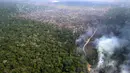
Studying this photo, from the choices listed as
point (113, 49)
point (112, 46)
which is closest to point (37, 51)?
point (113, 49)

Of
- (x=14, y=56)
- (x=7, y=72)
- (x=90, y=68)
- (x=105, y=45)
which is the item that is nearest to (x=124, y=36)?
(x=105, y=45)

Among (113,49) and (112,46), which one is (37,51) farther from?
(112,46)

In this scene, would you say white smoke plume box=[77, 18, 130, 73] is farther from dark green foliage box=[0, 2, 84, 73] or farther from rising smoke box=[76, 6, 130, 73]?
dark green foliage box=[0, 2, 84, 73]

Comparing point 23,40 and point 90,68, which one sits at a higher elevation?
point 23,40

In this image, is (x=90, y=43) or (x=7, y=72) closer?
(x=7, y=72)

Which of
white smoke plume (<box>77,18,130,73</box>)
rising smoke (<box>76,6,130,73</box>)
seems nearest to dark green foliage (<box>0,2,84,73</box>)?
rising smoke (<box>76,6,130,73</box>)

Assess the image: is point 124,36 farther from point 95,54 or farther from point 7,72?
point 7,72

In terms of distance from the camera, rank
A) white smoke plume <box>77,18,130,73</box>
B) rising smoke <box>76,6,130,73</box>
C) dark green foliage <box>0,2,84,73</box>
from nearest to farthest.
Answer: dark green foliage <box>0,2,84,73</box> → white smoke plume <box>77,18,130,73</box> → rising smoke <box>76,6,130,73</box>

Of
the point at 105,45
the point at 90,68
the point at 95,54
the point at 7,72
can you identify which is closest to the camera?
the point at 7,72
